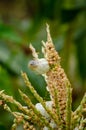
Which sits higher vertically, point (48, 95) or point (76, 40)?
point (76, 40)

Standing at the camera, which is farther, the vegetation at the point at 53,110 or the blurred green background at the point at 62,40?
the blurred green background at the point at 62,40

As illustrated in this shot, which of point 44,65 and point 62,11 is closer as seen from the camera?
point 44,65

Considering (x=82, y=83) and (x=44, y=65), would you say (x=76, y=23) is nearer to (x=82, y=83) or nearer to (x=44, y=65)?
(x=82, y=83)

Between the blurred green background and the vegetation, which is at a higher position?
the blurred green background

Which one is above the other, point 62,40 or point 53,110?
point 62,40

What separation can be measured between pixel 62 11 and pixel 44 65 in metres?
1.50

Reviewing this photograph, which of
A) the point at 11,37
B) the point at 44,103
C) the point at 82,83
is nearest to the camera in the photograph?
the point at 44,103

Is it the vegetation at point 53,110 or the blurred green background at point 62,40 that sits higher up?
the blurred green background at point 62,40

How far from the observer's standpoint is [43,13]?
2586 mm

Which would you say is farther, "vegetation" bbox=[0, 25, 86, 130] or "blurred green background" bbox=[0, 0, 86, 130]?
"blurred green background" bbox=[0, 0, 86, 130]

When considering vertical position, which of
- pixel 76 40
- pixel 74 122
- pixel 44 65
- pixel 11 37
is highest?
pixel 76 40

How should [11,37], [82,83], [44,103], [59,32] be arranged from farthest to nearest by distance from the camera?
[59,32], [82,83], [11,37], [44,103]

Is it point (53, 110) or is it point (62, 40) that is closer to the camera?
point (53, 110)

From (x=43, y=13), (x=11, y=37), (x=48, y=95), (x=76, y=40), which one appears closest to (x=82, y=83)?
(x=76, y=40)
